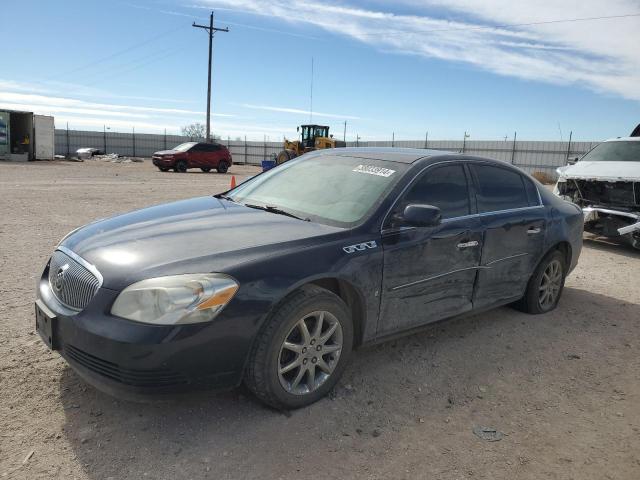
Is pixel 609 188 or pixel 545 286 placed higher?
pixel 609 188

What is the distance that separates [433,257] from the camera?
366cm

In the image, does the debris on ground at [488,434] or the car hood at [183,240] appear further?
the debris on ground at [488,434]

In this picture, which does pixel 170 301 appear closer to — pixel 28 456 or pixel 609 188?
pixel 28 456

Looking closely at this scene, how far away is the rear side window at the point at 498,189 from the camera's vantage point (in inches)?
168

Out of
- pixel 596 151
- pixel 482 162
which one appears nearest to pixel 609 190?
pixel 596 151

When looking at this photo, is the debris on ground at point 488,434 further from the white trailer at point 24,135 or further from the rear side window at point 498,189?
the white trailer at point 24,135

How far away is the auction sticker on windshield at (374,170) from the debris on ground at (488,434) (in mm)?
1765

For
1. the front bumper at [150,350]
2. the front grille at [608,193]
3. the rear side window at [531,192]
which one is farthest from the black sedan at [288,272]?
the front grille at [608,193]

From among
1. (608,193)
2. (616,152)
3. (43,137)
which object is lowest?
(608,193)

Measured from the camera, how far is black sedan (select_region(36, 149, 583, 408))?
8.48 feet

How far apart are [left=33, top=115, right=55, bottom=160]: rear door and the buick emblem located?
31.2 m

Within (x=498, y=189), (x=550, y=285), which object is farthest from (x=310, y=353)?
(x=550, y=285)

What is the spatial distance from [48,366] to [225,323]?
1526 millimetres

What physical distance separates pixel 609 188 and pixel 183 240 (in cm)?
784
